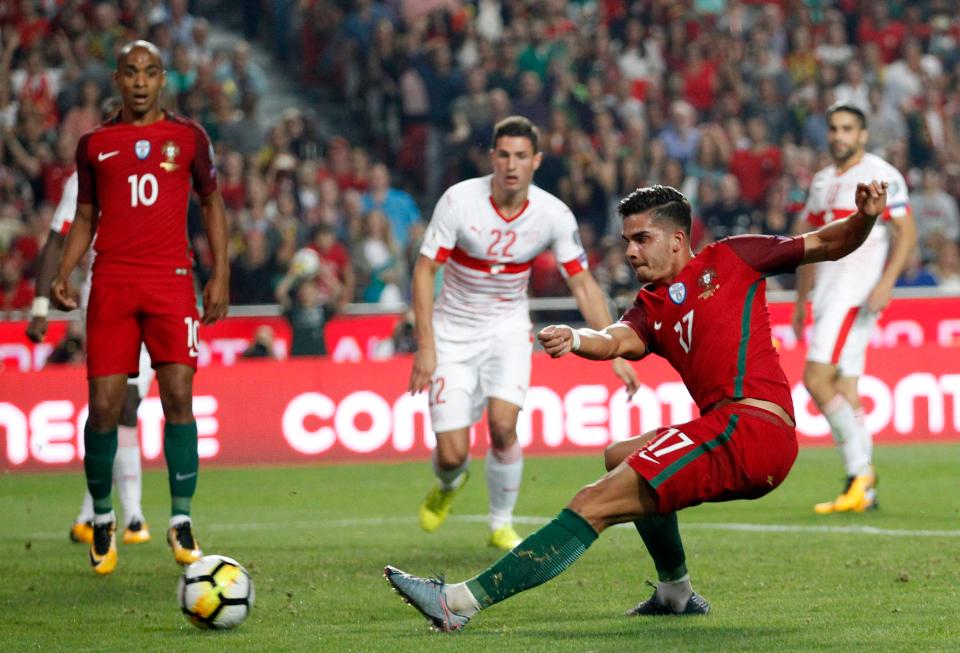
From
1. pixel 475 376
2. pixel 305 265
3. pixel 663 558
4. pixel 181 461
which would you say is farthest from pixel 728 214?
pixel 663 558

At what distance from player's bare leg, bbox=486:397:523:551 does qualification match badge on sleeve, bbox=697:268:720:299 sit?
318 centimetres

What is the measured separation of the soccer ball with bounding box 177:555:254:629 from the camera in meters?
6.51

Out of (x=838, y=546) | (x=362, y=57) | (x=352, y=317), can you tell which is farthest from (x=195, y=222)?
(x=838, y=546)

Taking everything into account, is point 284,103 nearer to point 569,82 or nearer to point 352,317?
point 569,82

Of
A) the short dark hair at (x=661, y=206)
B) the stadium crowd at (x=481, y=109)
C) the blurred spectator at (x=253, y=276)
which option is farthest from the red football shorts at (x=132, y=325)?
the blurred spectator at (x=253, y=276)

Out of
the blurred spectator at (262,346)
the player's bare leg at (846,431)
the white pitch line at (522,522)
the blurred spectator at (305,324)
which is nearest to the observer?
the white pitch line at (522,522)

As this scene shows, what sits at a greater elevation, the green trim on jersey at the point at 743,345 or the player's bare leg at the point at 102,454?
the green trim on jersey at the point at 743,345

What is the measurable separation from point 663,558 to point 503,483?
294 centimetres

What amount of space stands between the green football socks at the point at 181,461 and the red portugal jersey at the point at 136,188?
811 millimetres

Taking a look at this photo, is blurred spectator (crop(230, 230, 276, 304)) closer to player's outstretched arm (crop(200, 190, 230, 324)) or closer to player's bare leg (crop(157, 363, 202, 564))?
player's outstretched arm (crop(200, 190, 230, 324))

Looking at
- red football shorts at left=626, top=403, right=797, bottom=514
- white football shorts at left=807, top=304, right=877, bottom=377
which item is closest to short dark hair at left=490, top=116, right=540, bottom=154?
Answer: white football shorts at left=807, top=304, right=877, bottom=377

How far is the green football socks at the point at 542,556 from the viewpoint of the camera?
597 centimetres

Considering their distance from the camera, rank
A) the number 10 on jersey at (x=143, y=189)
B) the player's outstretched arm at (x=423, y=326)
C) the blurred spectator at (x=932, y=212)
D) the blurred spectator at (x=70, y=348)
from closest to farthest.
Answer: the number 10 on jersey at (x=143, y=189) < the player's outstretched arm at (x=423, y=326) < the blurred spectator at (x=70, y=348) < the blurred spectator at (x=932, y=212)

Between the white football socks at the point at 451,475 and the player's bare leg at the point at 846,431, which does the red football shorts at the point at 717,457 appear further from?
the player's bare leg at the point at 846,431
